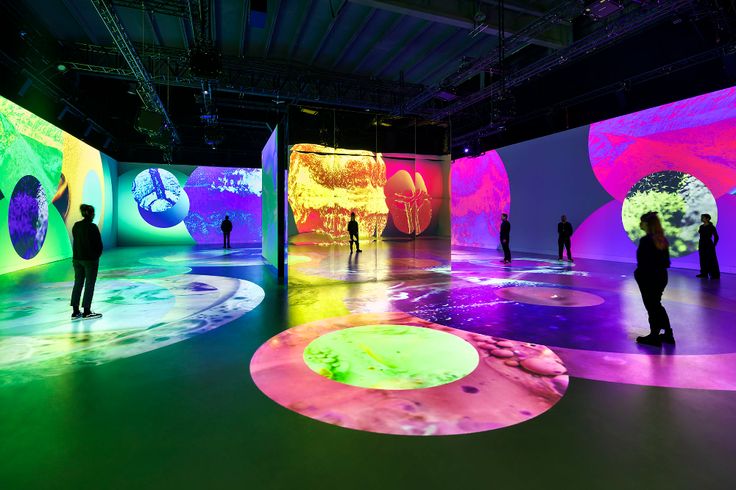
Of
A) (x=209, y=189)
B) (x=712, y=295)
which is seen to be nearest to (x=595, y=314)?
Answer: (x=712, y=295)

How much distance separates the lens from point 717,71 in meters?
9.06

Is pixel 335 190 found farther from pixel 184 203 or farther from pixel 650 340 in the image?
pixel 184 203

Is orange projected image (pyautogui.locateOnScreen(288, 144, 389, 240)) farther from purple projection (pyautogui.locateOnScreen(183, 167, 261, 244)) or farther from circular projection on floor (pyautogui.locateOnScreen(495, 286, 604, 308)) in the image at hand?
purple projection (pyautogui.locateOnScreen(183, 167, 261, 244))

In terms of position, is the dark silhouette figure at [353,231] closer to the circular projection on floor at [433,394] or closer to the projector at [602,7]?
the circular projection on floor at [433,394]

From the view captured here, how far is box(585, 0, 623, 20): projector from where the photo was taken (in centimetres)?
735

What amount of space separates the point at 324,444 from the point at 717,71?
12385 mm

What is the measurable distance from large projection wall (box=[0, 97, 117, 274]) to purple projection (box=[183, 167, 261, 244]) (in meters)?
5.12

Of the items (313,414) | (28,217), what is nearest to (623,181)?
(313,414)

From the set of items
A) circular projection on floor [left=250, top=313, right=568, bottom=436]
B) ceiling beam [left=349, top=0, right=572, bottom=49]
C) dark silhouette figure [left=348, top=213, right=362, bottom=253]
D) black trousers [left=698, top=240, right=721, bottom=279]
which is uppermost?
ceiling beam [left=349, top=0, right=572, bottom=49]

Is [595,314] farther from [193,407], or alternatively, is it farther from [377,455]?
[193,407]

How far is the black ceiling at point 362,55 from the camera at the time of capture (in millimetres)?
8219

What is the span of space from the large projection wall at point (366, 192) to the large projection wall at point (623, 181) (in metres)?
6.21

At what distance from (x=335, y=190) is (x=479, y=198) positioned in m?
11.7

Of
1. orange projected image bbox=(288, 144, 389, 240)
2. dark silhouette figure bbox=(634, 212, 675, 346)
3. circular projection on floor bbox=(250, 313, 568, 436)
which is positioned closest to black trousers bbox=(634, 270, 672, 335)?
dark silhouette figure bbox=(634, 212, 675, 346)
